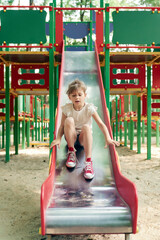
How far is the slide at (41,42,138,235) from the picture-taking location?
1996mm

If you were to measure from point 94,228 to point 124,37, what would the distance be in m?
3.82

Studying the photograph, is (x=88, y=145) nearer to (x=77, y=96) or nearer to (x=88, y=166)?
(x=88, y=166)

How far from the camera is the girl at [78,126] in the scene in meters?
2.93

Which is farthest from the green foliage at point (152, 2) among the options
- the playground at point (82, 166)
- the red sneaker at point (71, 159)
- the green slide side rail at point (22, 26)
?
the red sneaker at point (71, 159)

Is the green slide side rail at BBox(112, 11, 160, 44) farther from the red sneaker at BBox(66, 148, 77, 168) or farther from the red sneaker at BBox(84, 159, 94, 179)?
the red sneaker at BBox(84, 159, 94, 179)

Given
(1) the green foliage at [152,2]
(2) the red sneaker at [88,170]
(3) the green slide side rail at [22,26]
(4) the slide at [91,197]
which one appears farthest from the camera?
(1) the green foliage at [152,2]

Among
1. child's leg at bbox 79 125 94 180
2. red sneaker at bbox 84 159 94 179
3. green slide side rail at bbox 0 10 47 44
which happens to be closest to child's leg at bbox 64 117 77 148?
child's leg at bbox 79 125 94 180

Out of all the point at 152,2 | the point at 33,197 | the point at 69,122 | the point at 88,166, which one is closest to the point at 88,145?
the point at 88,166

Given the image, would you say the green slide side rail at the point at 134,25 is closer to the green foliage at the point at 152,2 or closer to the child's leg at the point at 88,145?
the child's leg at the point at 88,145

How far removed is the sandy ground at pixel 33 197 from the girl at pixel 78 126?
0.68 meters

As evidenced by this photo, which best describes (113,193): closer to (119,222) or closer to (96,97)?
(119,222)

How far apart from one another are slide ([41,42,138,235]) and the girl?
120 mm

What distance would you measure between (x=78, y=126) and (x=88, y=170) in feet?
1.96

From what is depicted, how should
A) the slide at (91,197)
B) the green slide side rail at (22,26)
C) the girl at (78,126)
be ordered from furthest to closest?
the green slide side rail at (22,26), the girl at (78,126), the slide at (91,197)
